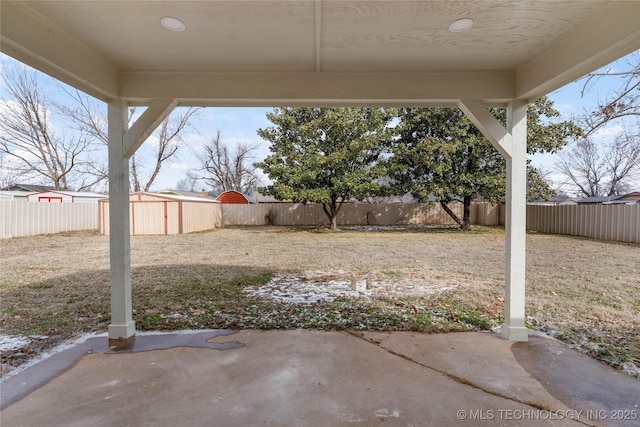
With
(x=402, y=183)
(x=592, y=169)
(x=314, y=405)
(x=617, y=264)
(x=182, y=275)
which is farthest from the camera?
(x=592, y=169)

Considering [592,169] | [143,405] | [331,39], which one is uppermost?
[592,169]

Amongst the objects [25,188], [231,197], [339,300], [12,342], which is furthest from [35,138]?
[339,300]

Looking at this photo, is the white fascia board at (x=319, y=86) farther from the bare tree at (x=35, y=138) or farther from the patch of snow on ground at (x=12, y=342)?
the bare tree at (x=35, y=138)

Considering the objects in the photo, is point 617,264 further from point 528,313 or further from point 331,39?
point 331,39

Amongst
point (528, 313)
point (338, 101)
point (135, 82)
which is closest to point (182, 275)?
point (135, 82)

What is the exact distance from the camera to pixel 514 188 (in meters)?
2.82

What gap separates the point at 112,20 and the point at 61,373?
8.00 ft

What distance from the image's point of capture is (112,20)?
77.1 inches

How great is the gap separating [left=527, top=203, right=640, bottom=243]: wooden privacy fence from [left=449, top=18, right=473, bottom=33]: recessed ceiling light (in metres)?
10.3

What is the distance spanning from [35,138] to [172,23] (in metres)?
20.1

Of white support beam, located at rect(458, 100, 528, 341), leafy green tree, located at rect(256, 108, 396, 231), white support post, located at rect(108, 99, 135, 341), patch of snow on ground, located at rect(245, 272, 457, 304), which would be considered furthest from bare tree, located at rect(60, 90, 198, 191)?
white support beam, located at rect(458, 100, 528, 341)

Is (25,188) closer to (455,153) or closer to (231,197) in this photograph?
(231,197)

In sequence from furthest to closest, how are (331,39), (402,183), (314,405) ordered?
(402,183) < (331,39) < (314,405)

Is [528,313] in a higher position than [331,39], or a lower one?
lower
